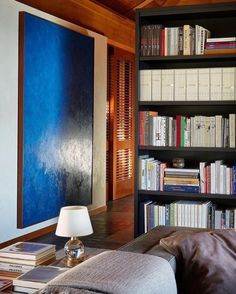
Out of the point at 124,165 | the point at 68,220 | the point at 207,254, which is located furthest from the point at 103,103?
the point at 207,254

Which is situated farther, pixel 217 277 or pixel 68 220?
pixel 68 220

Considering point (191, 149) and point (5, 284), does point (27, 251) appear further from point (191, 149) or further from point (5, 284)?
point (191, 149)

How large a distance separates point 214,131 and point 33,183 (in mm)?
1889

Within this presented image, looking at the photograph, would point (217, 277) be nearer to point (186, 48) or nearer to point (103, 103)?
point (186, 48)

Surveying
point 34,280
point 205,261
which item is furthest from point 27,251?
point 205,261

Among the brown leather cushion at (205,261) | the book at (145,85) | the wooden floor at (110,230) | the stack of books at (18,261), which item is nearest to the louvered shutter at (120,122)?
the wooden floor at (110,230)

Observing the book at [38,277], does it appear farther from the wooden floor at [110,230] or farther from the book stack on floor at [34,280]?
the wooden floor at [110,230]

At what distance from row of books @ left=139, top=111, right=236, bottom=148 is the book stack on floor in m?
2.49

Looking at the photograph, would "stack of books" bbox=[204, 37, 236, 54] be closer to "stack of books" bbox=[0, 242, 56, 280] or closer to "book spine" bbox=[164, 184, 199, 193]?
"book spine" bbox=[164, 184, 199, 193]

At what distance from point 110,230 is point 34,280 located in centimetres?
362

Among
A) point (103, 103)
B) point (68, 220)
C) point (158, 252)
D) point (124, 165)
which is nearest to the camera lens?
point (158, 252)

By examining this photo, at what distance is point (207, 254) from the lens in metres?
1.93

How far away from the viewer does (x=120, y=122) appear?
7.96 metres

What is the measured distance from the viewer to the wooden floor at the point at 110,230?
500 cm
